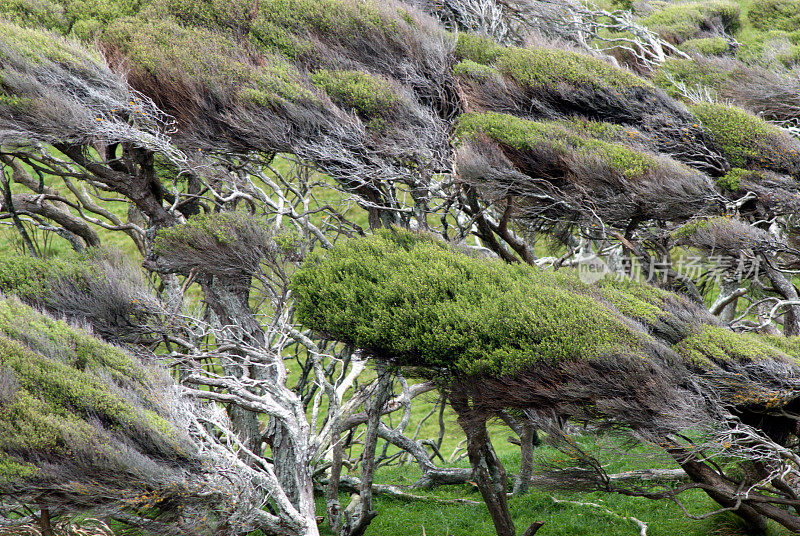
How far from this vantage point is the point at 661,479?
29.7 ft

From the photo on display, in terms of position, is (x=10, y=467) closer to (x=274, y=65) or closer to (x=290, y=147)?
(x=290, y=147)

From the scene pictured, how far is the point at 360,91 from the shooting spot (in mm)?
9281

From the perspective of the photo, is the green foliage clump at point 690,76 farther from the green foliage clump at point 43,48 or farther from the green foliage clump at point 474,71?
the green foliage clump at point 43,48

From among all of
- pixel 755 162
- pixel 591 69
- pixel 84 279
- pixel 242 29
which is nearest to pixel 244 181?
pixel 242 29

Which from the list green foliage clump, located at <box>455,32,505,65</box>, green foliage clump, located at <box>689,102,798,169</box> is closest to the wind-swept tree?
green foliage clump, located at <box>689,102,798,169</box>

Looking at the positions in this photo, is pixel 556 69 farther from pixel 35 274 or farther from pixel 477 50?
pixel 35 274

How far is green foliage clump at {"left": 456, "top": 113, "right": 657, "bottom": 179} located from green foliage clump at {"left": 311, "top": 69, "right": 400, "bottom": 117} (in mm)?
1102

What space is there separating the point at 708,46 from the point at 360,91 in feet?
32.4

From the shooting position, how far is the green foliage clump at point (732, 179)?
875 centimetres

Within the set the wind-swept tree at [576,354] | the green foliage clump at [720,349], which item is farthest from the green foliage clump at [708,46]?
the green foliage clump at [720,349]

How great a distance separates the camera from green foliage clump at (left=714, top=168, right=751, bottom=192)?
8750 millimetres

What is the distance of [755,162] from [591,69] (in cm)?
283

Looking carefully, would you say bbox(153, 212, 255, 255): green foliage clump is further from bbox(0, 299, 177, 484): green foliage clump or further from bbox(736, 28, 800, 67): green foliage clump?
bbox(736, 28, 800, 67): green foliage clump

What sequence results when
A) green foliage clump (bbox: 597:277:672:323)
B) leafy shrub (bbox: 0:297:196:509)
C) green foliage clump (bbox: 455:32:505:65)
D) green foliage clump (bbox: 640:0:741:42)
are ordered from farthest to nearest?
green foliage clump (bbox: 640:0:741:42) < green foliage clump (bbox: 455:32:505:65) < green foliage clump (bbox: 597:277:672:323) < leafy shrub (bbox: 0:297:196:509)
